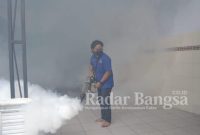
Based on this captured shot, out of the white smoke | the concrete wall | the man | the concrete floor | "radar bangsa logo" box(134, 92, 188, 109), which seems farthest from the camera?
"radar bangsa logo" box(134, 92, 188, 109)

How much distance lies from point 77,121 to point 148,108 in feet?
5.83

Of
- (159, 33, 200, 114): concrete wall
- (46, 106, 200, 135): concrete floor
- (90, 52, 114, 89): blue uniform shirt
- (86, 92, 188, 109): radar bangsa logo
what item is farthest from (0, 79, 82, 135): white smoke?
(159, 33, 200, 114): concrete wall

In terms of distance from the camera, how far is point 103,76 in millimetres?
4320

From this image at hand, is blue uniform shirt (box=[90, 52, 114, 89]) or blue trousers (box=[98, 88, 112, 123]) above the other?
blue uniform shirt (box=[90, 52, 114, 89])

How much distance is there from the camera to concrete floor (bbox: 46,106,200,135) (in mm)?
4035

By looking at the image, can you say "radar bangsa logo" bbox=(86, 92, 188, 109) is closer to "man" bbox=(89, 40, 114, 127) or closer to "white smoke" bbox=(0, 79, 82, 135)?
"man" bbox=(89, 40, 114, 127)

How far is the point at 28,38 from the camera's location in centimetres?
532

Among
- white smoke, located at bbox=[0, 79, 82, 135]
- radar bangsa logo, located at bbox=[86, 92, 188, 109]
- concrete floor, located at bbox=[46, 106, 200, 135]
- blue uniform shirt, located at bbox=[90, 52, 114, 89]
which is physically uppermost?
blue uniform shirt, located at bbox=[90, 52, 114, 89]

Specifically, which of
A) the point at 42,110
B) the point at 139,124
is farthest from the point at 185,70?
the point at 42,110

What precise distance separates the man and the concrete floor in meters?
0.28

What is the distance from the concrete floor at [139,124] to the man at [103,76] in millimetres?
279

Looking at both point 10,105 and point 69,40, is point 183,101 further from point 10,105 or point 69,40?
point 10,105

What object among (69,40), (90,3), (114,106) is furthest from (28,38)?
(114,106)

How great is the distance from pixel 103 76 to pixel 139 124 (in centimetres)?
111
